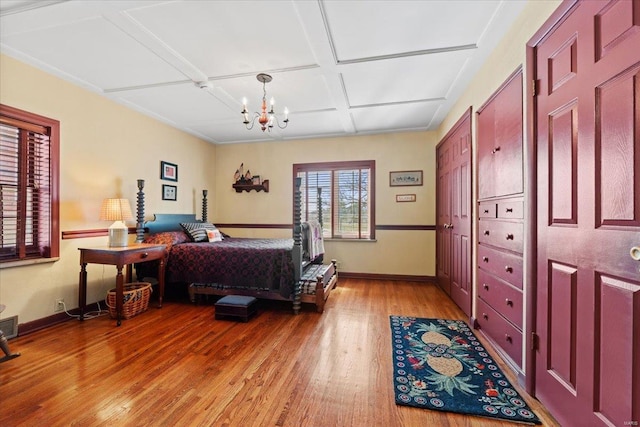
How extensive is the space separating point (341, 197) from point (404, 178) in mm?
1133

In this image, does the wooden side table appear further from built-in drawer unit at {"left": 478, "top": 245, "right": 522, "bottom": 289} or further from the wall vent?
built-in drawer unit at {"left": 478, "top": 245, "right": 522, "bottom": 289}

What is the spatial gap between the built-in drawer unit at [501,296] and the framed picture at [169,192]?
4.27m

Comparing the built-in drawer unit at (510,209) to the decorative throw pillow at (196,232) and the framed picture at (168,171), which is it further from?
the framed picture at (168,171)

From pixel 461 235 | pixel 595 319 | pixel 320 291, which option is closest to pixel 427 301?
pixel 461 235

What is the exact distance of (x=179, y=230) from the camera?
13.6 ft

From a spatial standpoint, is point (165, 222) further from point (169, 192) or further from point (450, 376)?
point (450, 376)

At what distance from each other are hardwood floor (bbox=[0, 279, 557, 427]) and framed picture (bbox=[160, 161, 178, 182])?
6.70ft

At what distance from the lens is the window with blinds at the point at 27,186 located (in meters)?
2.42

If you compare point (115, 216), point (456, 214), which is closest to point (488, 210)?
point (456, 214)

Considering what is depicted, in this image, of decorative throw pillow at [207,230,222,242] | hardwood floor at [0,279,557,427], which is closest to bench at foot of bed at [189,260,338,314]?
hardwood floor at [0,279,557,427]

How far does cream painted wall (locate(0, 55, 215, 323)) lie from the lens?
248 cm

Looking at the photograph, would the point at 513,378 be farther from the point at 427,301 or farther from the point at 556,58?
the point at 556,58

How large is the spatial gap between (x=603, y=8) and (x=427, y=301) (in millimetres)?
3124

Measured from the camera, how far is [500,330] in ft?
7.03
